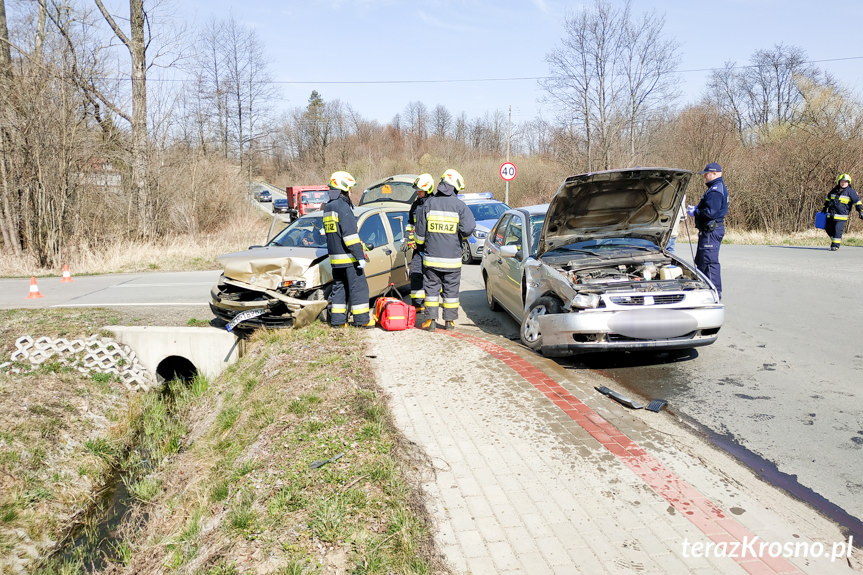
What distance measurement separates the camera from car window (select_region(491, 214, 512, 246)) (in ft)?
28.4

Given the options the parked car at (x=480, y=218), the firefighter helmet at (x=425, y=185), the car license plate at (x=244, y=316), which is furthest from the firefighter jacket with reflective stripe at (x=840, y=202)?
the car license plate at (x=244, y=316)

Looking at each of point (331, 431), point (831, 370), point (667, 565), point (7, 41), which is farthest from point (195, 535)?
point (7, 41)

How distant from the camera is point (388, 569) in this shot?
283cm

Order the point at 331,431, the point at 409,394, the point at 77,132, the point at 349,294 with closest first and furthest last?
the point at 331,431, the point at 409,394, the point at 349,294, the point at 77,132

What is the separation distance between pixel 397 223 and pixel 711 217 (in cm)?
458

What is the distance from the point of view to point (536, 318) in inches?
243

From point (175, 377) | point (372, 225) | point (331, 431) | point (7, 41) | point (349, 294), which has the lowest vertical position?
point (175, 377)

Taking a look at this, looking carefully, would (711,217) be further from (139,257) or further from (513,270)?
(139,257)

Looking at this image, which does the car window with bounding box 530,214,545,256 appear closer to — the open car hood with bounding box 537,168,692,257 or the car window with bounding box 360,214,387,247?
the open car hood with bounding box 537,168,692,257

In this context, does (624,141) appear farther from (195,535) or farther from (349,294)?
(195,535)

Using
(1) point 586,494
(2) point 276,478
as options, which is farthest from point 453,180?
(1) point 586,494

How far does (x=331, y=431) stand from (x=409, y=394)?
0.98 metres

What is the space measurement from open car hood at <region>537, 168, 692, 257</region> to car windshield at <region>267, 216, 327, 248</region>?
3.48 metres

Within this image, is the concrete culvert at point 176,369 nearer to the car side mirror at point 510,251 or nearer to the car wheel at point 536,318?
the car side mirror at point 510,251
